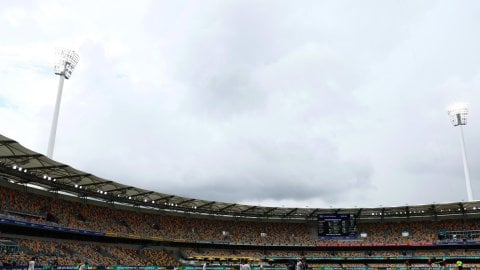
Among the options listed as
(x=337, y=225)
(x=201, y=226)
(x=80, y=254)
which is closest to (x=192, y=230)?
(x=201, y=226)

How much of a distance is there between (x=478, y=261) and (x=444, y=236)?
22.3ft

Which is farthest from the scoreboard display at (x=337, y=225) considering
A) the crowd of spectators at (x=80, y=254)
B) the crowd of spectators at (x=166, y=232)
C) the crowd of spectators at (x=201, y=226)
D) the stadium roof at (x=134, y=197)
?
the crowd of spectators at (x=80, y=254)

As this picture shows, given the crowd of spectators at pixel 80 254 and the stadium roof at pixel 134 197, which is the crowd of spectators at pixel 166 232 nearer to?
the crowd of spectators at pixel 80 254

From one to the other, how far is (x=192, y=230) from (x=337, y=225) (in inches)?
1067

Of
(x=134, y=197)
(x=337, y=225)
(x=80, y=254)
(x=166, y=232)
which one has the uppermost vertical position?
(x=134, y=197)

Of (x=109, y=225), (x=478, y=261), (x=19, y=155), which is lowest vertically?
(x=478, y=261)

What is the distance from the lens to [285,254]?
77750mm

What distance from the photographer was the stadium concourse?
4788cm

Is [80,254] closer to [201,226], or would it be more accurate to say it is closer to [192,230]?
[192,230]

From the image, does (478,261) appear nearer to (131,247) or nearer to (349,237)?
(349,237)

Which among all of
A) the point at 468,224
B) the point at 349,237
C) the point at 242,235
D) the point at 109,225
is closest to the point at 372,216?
the point at 349,237

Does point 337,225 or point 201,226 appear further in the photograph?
point 201,226

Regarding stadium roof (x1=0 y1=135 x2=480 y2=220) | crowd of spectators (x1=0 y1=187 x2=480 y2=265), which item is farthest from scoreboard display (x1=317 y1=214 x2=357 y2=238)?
crowd of spectators (x1=0 y1=187 x2=480 y2=265)

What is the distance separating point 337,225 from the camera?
70500 millimetres
